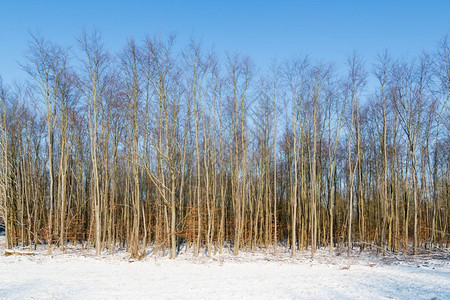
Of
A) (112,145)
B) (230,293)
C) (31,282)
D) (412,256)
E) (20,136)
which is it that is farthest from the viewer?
(20,136)

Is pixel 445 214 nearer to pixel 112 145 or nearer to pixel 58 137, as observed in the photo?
pixel 112 145

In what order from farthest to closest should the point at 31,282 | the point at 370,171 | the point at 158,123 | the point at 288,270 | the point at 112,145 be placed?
the point at 370,171
the point at 112,145
the point at 158,123
the point at 288,270
the point at 31,282

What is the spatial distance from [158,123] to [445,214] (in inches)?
815

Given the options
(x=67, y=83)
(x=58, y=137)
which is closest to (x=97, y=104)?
(x=67, y=83)

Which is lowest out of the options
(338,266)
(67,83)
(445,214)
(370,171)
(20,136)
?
(338,266)

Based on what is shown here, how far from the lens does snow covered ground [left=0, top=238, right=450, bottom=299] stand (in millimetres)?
8219

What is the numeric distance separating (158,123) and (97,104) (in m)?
3.82

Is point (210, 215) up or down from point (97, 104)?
down

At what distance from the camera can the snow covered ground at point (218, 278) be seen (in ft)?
27.0

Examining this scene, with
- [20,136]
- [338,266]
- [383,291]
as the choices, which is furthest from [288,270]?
[20,136]

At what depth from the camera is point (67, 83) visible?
18234mm

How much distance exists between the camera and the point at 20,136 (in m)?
21.7

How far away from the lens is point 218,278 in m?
10.8

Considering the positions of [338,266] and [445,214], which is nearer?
[338,266]
